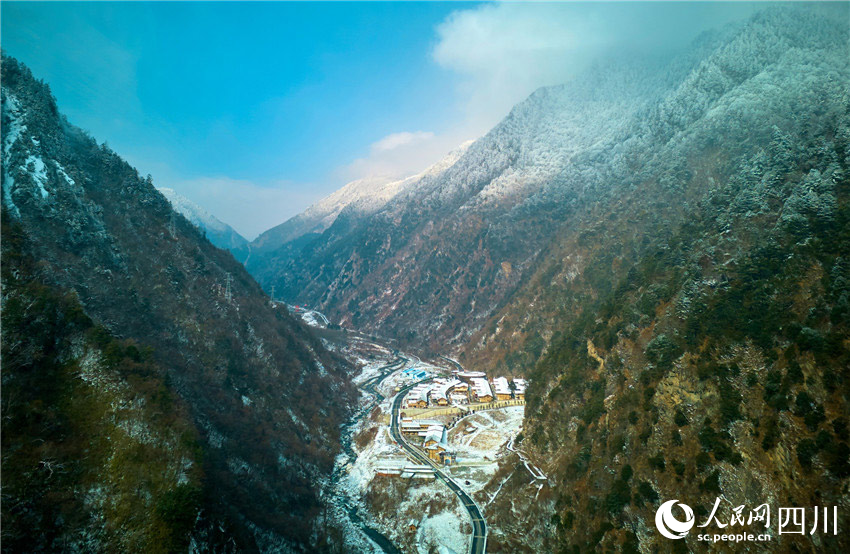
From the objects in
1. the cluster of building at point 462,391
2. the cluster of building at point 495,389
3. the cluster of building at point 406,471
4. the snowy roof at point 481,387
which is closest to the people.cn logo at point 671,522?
the cluster of building at point 406,471

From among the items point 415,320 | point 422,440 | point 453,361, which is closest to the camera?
point 422,440

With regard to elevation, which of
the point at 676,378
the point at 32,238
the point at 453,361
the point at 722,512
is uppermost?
the point at 32,238

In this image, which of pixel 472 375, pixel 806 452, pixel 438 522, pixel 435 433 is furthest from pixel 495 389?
pixel 806 452

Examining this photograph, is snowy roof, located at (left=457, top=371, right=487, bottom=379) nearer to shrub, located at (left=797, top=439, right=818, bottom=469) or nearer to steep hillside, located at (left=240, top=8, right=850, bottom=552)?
steep hillside, located at (left=240, top=8, right=850, bottom=552)

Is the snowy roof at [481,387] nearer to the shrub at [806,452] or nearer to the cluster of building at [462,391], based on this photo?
the cluster of building at [462,391]

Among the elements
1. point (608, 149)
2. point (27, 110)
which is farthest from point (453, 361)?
point (27, 110)

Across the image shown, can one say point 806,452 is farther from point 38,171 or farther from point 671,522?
point 38,171

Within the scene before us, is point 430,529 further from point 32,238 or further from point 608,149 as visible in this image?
point 608,149
